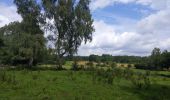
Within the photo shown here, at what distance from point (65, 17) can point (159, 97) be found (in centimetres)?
3179

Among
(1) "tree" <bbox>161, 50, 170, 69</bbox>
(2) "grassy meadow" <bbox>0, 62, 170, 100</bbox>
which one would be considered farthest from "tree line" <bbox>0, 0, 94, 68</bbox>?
(1) "tree" <bbox>161, 50, 170, 69</bbox>

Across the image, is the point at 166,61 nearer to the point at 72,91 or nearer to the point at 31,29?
the point at 31,29

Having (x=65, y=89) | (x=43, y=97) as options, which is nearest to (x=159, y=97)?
(x=65, y=89)

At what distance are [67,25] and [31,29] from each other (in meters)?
5.31

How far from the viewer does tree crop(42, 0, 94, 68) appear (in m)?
51.6

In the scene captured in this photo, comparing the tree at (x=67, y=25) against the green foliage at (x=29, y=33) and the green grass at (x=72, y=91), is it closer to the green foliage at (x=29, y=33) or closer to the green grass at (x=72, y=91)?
the green foliage at (x=29, y=33)

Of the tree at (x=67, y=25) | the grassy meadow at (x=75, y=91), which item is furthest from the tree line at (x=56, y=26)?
the grassy meadow at (x=75, y=91)

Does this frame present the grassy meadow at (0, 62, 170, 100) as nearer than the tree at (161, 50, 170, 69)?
Yes

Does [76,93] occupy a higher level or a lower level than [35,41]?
lower

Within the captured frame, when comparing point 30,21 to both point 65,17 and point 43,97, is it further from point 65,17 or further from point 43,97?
point 43,97

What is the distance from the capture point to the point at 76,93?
20.1 metres

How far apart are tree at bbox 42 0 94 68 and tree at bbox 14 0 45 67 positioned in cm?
162

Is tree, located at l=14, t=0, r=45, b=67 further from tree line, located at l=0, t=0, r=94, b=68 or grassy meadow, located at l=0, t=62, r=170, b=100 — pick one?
grassy meadow, located at l=0, t=62, r=170, b=100

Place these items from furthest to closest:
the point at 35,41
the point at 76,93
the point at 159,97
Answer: the point at 35,41
the point at 159,97
the point at 76,93
